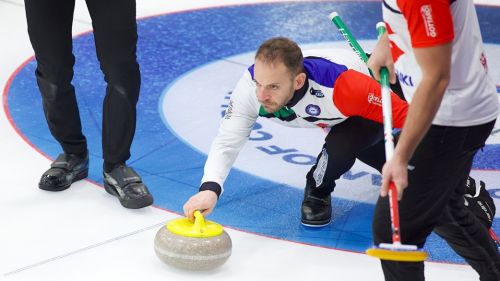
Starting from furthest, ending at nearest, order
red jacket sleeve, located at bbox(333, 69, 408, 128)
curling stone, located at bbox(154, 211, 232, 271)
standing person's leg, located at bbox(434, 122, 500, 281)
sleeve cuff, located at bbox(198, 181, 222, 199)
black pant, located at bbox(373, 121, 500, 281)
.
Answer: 1. red jacket sleeve, located at bbox(333, 69, 408, 128)
2. sleeve cuff, located at bbox(198, 181, 222, 199)
3. curling stone, located at bbox(154, 211, 232, 271)
4. standing person's leg, located at bbox(434, 122, 500, 281)
5. black pant, located at bbox(373, 121, 500, 281)

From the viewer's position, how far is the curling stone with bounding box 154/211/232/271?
331 cm

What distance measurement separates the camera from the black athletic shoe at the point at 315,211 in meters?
3.82

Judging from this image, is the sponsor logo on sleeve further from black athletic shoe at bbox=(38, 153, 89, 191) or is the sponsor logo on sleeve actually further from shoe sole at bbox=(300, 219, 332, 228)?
black athletic shoe at bbox=(38, 153, 89, 191)

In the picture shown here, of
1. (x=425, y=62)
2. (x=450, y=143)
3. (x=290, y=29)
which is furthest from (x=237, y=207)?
(x=290, y=29)

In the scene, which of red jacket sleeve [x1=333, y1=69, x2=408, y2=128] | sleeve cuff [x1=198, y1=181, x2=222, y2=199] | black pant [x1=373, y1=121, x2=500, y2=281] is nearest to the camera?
black pant [x1=373, y1=121, x2=500, y2=281]

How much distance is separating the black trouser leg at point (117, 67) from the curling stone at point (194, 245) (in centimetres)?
69

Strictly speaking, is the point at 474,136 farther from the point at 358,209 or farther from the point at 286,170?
the point at 286,170

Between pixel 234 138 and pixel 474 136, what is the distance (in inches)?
45.3

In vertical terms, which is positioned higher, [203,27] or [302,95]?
[302,95]

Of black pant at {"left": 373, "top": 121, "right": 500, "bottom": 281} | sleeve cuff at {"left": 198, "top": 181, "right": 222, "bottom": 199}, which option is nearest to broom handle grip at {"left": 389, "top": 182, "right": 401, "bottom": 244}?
black pant at {"left": 373, "top": 121, "right": 500, "bottom": 281}

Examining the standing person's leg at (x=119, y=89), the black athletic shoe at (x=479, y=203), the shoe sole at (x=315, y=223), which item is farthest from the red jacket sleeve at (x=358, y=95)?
the standing person's leg at (x=119, y=89)

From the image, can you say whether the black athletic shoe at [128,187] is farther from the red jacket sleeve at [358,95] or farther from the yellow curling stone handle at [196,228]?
the red jacket sleeve at [358,95]

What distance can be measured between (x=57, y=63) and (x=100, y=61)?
0.20 meters

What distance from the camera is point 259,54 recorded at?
11.0 feet
